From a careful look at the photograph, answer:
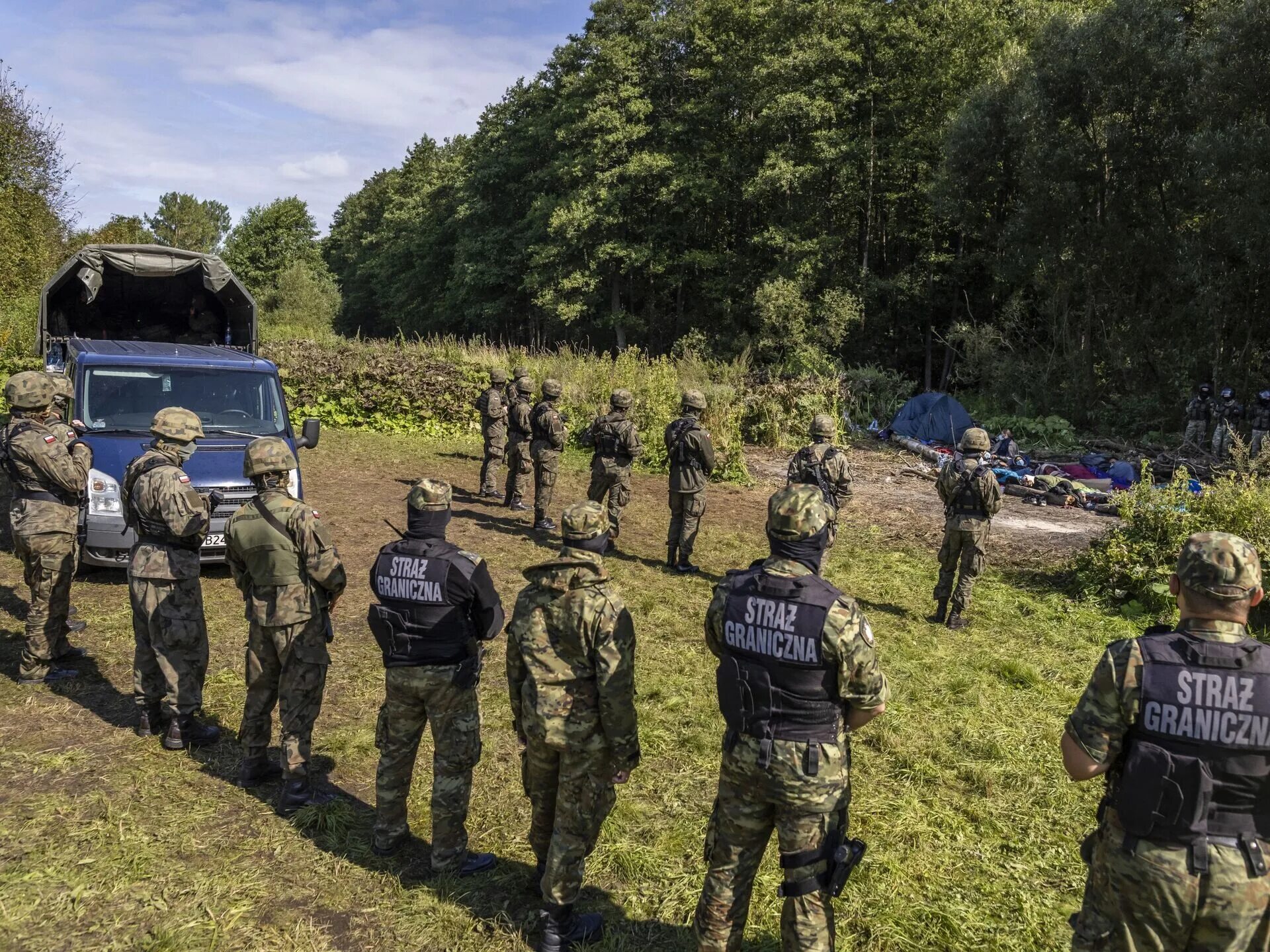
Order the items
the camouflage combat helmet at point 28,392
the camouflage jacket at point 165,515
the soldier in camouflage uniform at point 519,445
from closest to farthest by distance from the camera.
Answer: the camouflage jacket at point 165,515 → the camouflage combat helmet at point 28,392 → the soldier in camouflage uniform at point 519,445

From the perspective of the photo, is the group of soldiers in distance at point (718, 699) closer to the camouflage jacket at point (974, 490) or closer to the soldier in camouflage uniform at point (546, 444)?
the camouflage jacket at point (974, 490)

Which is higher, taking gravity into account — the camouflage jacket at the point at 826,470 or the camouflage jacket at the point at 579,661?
the camouflage jacket at the point at 826,470

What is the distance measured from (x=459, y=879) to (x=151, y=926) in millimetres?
1348

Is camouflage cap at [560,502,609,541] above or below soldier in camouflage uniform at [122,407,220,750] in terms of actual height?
above

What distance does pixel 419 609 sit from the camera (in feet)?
12.9

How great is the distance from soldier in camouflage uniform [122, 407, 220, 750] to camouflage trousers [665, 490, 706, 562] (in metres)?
5.27

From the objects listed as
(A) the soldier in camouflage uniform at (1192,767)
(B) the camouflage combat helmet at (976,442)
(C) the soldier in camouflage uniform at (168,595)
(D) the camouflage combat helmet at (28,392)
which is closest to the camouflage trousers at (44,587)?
(D) the camouflage combat helmet at (28,392)

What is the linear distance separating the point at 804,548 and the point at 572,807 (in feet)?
4.94

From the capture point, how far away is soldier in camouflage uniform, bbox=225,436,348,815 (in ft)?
15.0

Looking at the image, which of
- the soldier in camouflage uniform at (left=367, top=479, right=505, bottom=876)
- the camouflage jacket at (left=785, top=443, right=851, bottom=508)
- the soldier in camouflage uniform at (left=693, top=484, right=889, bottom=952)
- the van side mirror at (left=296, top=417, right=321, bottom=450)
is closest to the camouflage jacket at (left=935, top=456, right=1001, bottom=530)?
the camouflage jacket at (left=785, top=443, right=851, bottom=508)

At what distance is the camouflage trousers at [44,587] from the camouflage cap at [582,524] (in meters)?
4.46

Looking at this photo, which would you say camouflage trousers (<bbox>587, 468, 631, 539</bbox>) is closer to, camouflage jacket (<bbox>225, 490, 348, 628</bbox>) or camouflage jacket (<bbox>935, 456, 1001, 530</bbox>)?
camouflage jacket (<bbox>935, 456, 1001, 530</bbox>)

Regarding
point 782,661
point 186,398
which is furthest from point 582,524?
point 186,398

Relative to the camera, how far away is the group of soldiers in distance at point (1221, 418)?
651 inches
